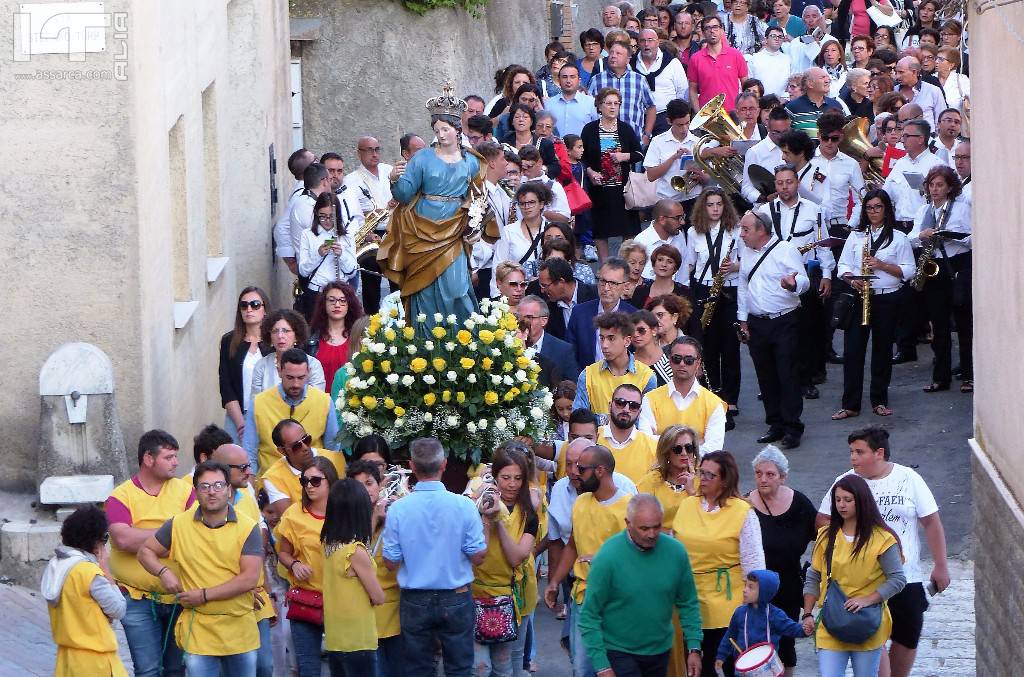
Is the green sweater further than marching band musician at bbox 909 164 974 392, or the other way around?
marching band musician at bbox 909 164 974 392

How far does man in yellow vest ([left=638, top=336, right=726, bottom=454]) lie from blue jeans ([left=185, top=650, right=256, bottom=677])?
3.23 meters

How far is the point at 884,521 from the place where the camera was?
34.3 ft

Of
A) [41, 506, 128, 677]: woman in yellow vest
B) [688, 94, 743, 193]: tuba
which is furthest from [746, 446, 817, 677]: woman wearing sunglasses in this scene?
[688, 94, 743, 193]: tuba

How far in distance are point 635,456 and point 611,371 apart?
1.29m

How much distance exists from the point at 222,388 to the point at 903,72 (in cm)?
911

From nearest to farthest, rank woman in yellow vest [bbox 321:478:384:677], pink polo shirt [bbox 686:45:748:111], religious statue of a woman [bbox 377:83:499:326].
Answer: woman in yellow vest [bbox 321:478:384:677] < religious statue of a woman [bbox 377:83:499:326] < pink polo shirt [bbox 686:45:748:111]

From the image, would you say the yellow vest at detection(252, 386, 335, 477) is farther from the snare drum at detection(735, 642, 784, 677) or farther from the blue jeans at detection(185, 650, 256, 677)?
the snare drum at detection(735, 642, 784, 677)

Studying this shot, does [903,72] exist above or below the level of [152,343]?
above

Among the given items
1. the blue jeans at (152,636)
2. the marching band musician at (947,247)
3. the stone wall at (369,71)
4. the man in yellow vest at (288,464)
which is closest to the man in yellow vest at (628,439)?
the man in yellow vest at (288,464)

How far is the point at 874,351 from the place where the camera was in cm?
1600

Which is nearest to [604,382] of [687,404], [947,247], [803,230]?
[687,404]

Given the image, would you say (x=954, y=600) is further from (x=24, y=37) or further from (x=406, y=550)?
(x=24, y=37)

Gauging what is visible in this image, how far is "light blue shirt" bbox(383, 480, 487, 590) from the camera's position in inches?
393

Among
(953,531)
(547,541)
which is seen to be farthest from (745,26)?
(547,541)
